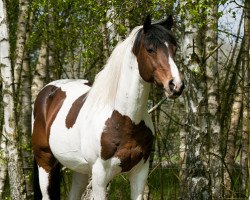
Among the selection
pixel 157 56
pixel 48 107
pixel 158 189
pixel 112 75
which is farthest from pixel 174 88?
pixel 158 189

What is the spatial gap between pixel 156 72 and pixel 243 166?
5800mm

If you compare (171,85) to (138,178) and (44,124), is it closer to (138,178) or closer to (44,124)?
(138,178)

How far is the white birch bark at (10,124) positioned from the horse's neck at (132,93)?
2.16m

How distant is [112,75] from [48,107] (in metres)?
1.71

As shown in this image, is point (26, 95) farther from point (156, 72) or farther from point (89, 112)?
point (156, 72)

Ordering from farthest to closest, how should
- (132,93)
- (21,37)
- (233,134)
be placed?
(233,134), (21,37), (132,93)

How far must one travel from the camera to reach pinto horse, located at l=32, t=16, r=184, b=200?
4516 millimetres

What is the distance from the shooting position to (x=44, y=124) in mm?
6457

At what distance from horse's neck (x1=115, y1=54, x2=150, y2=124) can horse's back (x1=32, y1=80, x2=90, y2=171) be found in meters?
1.17

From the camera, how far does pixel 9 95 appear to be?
6.67 metres

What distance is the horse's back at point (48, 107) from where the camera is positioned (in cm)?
613

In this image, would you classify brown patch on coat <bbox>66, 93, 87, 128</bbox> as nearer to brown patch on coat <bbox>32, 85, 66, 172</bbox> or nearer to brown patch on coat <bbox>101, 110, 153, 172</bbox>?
brown patch on coat <bbox>32, 85, 66, 172</bbox>

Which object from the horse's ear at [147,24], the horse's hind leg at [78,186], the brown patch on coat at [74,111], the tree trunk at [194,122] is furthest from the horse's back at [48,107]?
the horse's ear at [147,24]

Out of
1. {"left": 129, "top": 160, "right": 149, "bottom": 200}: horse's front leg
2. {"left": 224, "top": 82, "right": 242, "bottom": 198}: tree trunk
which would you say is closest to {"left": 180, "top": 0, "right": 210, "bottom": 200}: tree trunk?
{"left": 129, "top": 160, "right": 149, "bottom": 200}: horse's front leg
